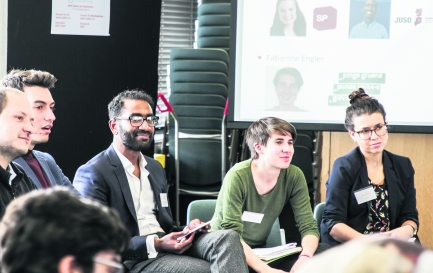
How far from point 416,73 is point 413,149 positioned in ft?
1.71

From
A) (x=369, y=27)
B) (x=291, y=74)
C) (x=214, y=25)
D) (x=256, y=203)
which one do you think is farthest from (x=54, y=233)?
(x=214, y=25)

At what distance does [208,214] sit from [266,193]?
32 centimetres

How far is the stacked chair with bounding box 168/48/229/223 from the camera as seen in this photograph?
18.6 ft

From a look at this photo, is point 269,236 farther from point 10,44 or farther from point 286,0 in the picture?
point 10,44

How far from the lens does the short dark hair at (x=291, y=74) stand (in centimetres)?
439

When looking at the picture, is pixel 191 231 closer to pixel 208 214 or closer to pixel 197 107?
pixel 208 214

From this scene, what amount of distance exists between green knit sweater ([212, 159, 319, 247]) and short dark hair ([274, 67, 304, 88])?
0.88 meters

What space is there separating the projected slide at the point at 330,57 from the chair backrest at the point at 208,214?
2.98ft

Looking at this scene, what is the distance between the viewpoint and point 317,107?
14.4ft

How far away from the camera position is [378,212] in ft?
12.0

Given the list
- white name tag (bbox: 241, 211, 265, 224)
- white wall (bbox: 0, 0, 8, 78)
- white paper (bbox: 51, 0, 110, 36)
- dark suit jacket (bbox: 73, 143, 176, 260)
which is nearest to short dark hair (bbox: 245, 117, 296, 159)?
white name tag (bbox: 241, 211, 265, 224)

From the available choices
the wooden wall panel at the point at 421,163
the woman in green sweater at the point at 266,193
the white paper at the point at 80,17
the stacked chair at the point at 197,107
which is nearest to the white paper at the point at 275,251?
the woman in green sweater at the point at 266,193

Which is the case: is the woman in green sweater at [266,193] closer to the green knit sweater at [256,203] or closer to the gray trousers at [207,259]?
the green knit sweater at [256,203]

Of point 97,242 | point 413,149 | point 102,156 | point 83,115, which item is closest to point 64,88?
point 83,115
